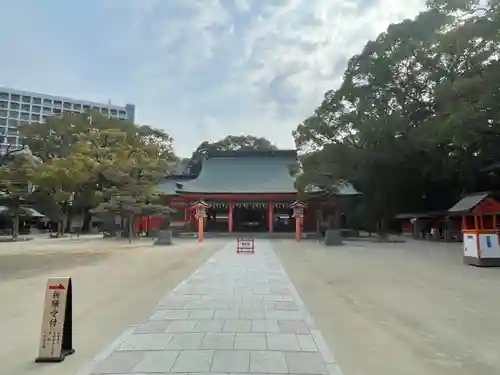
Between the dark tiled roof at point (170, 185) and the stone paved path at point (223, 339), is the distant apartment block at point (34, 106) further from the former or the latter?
the stone paved path at point (223, 339)

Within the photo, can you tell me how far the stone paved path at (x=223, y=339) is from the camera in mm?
4270

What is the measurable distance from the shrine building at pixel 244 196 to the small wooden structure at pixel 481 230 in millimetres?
20232

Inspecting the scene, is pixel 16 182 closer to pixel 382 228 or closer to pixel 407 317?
pixel 382 228

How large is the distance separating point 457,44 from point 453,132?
10.9 ft

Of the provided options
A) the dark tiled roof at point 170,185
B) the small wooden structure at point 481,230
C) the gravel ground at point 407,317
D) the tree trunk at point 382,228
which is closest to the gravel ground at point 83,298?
the gravel ground at point 407,317

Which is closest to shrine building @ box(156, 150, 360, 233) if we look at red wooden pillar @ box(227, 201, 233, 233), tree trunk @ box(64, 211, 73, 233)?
red wooden pillar @ box(227, 201, 233, 233)

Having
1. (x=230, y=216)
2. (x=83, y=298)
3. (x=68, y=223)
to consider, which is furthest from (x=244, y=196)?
(x=83, y=298)

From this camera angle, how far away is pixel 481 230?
13.9m

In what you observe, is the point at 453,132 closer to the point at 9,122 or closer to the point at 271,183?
the point at 271,183

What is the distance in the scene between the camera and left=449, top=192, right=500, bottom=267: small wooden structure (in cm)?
1373

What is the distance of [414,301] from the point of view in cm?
817

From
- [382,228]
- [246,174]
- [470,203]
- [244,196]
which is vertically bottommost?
[382,228]

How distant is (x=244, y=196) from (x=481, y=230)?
24.1 meters

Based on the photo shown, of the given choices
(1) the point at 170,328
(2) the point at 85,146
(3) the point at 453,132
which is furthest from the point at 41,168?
(1) the point at 170,328
